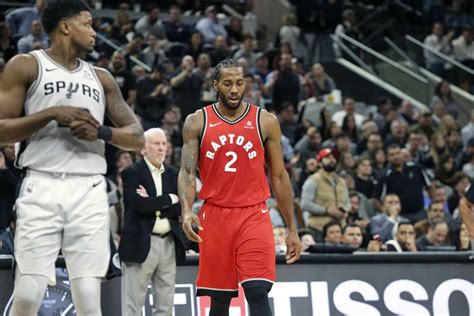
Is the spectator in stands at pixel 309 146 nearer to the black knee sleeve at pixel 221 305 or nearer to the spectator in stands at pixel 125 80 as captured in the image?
the spectator in stands at pixel 125 80

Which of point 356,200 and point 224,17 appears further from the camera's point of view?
point 224,17

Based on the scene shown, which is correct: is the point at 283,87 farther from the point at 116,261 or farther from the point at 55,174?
the point at 55,174

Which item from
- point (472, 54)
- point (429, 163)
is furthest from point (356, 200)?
point (472, 54)

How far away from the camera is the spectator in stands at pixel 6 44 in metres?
16.6

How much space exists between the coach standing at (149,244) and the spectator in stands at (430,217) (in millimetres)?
5036

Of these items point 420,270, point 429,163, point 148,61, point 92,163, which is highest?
point 148,61

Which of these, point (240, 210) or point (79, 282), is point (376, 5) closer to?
point (240, 210)

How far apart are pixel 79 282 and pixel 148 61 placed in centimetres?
1180

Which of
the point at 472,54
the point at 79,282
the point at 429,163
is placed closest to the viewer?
the point at 79,282

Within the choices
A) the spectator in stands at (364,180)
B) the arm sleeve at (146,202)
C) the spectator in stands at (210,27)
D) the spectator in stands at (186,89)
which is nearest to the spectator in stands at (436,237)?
the spectator in stands at (364,180)

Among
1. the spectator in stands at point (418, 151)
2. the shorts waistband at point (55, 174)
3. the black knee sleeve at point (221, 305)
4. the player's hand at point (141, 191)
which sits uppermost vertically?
the spectator in stands at point (418, 151)

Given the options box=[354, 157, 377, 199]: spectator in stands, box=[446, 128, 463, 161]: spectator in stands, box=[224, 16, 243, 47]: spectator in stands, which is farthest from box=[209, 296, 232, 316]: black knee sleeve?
box=[224, 16, 243, 47]: spectator in stands

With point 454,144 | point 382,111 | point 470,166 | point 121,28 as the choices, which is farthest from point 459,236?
point 121,28

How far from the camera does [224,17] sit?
73.2 ft
